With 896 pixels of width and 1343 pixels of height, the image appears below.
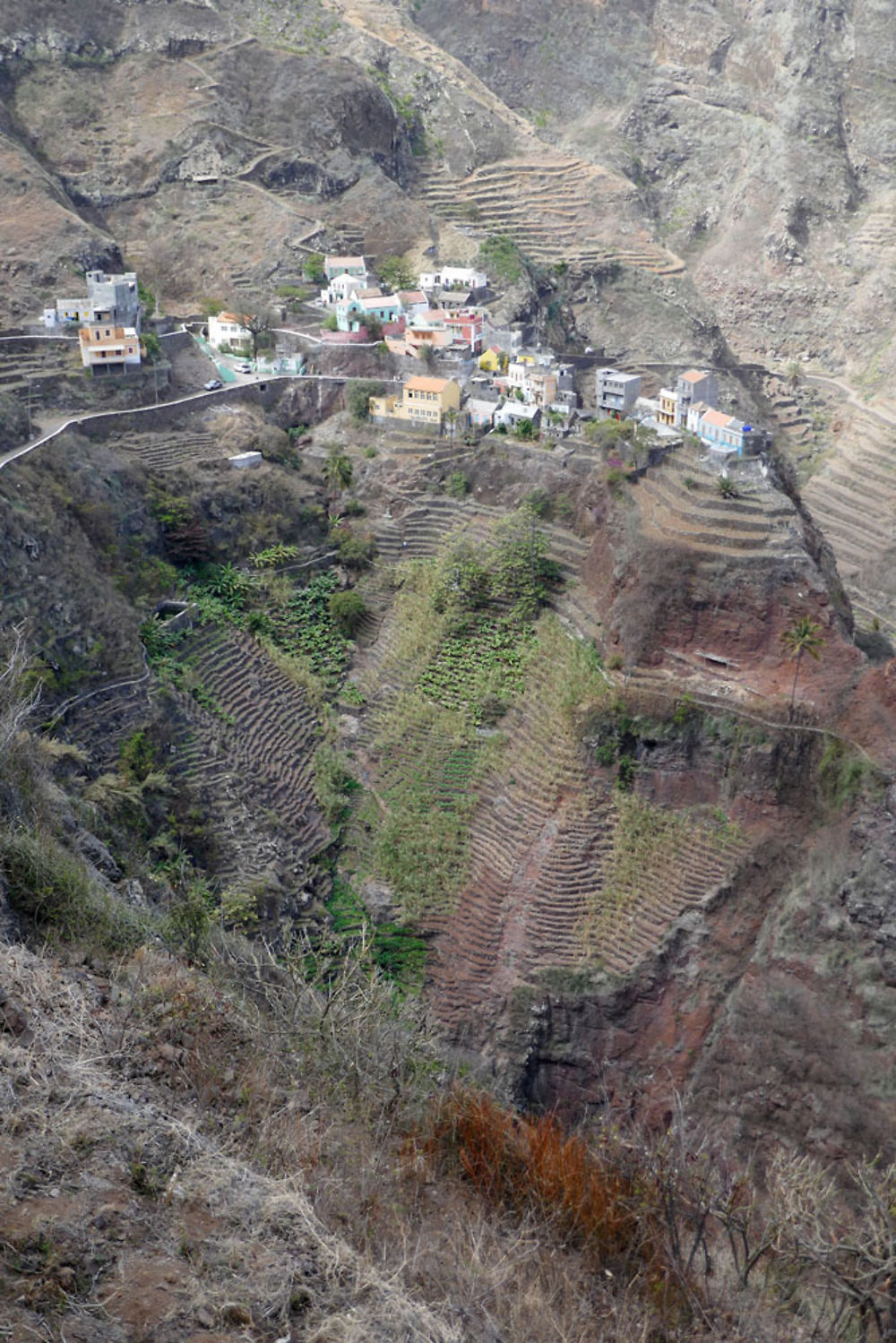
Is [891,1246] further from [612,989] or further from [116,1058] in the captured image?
[612,989]

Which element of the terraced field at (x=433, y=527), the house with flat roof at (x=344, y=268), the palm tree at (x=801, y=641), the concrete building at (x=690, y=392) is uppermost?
the concrete building at (x=690, y=392)

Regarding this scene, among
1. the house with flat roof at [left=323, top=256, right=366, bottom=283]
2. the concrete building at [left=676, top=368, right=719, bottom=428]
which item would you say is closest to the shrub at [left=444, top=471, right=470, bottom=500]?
the concrete building at [left=676, top=368, right=719, bottom=428]

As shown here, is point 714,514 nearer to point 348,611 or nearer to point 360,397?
point 348,611

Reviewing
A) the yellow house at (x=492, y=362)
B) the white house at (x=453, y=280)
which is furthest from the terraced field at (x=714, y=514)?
the white house at (x=453, y=280)

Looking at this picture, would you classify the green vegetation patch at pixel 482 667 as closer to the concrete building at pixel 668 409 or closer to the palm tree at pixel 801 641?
the palm tree at pixel 801 641

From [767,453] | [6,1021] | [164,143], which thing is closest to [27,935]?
[6,1021]
